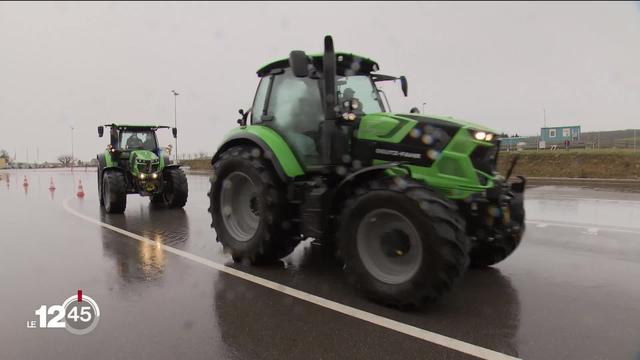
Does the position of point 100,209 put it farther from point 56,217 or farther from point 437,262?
point 437,262

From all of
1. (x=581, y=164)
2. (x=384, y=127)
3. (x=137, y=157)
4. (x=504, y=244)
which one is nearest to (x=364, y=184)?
(x=384, y=127)

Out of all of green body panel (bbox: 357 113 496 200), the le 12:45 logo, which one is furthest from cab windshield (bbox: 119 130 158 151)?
green body panel (bbox: 357 113 496 200)

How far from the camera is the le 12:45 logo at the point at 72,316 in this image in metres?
3.63

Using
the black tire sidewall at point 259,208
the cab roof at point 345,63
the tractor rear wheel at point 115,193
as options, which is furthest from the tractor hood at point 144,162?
the cab roof at point 345,63

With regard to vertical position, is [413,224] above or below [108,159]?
below

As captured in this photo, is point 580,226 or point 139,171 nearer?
point 580,226

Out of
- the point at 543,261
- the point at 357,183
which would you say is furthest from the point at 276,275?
the point at 543,261

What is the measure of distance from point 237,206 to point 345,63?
8.07 feet

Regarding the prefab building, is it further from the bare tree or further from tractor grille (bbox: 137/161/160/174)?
the bare tree

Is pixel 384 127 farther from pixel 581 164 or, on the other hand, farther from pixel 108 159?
pixel 581 164

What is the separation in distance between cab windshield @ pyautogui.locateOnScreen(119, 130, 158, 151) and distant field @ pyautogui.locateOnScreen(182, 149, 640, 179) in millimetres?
15734

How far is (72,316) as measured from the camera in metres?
3.88

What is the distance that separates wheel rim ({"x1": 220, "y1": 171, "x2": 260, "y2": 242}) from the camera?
233 inches

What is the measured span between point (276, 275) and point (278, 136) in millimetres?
1703
